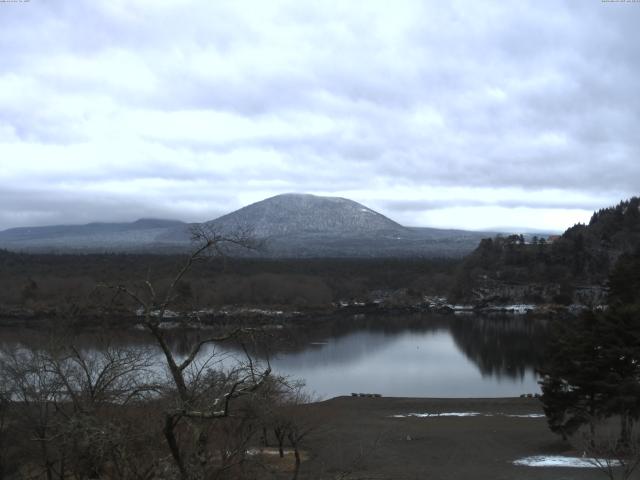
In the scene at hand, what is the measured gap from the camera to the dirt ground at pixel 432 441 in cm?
1525

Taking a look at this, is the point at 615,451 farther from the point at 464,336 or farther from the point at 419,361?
the point at 464,336

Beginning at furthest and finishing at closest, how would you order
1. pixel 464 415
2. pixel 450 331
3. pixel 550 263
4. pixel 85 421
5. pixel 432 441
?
pixel 550 263 < pixel 450 331 < pixel 464 415 < pixel 432 441 < pixel 85 421

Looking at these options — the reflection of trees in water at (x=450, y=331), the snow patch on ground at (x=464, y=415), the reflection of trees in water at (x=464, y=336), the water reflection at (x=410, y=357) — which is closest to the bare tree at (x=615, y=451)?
the snow patch on ground at (x=464, y=415)

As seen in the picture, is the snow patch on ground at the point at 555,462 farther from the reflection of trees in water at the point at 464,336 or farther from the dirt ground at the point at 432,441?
the reflection of trees in water at the point at 464,336

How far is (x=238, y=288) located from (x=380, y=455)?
5804 cm

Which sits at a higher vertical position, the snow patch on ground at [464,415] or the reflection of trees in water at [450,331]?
the snow patch on ground at [464,415]

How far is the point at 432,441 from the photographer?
1958 centimetres

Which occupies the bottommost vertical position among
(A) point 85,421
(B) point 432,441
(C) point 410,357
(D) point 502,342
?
(C) point 410,357

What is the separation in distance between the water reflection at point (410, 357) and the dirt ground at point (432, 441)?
2.84m

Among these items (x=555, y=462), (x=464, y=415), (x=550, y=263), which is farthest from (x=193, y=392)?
(x=550, y=263)

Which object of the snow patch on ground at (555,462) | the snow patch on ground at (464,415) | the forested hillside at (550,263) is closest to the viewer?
the snow patch on ground at (555,462)

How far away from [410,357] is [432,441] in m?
22.6

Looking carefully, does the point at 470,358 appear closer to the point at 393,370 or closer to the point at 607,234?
the point at 393,370

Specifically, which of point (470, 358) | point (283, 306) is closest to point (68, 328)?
point (470, 358)
